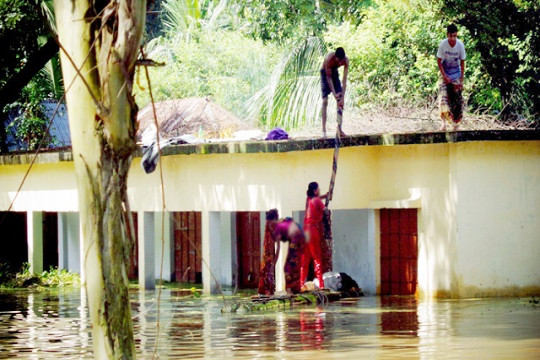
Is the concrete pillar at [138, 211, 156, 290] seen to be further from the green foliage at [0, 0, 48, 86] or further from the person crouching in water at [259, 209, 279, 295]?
the person crouching in water at [259, 209, 279, 295]

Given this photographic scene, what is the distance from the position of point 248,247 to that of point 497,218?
275 inches

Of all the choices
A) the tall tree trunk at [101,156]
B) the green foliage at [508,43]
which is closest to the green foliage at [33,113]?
the green foliage at [508,43]

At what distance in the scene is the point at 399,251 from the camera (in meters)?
20.1

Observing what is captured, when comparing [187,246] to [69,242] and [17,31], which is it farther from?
[17,31]

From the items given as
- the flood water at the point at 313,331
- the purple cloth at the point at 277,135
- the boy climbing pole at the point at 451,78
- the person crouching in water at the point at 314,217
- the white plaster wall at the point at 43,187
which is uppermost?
the boy climbing pole at the point at 451,78

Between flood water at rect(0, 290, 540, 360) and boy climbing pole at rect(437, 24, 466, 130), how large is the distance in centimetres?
343

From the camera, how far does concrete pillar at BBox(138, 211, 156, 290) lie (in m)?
23.2

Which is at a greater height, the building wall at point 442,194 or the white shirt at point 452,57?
the white shirt at point 452,57

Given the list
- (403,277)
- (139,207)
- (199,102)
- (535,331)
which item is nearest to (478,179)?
(403,277)

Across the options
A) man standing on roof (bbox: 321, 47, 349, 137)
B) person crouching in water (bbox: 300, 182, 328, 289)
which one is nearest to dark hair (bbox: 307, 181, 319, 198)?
person crouching in water (bbox: 300, 182, 328, 289)

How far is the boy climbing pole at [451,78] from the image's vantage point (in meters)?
19.2

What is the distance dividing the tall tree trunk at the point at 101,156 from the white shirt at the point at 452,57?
13.3 meters

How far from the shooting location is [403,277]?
792 inches

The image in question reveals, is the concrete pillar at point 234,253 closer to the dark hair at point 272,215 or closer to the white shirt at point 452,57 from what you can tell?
the dark hair at point 272,215
